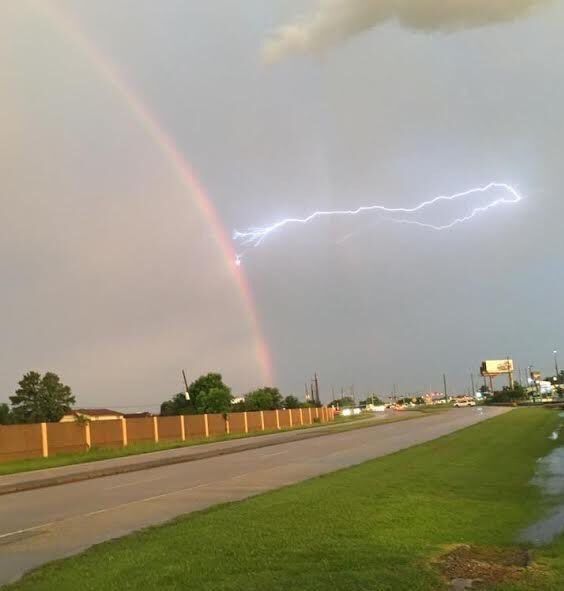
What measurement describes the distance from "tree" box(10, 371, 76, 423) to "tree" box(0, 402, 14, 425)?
3.25 m

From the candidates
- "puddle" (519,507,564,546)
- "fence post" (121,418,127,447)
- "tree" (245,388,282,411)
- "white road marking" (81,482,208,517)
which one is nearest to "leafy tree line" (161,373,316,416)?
"tree" (245,388,282,411)

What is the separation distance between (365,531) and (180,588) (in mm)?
3302

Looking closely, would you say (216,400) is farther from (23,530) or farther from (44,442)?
(23,530)

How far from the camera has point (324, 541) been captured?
29.3 feet

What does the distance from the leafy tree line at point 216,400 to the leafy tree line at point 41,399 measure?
44.9 feet

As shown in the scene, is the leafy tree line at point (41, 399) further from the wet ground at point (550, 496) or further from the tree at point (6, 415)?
the wet ground at point (550, 496)

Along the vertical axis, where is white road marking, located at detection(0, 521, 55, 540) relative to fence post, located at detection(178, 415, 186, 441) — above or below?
above

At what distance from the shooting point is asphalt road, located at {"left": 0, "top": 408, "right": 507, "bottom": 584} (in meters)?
10.7

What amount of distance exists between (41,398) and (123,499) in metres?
80.3

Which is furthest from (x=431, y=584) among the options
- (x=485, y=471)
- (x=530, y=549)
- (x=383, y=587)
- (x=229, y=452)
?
(x=229, y=452)

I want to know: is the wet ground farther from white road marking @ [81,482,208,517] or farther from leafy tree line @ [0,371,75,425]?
leafy tree line @ [0,371,75,425]

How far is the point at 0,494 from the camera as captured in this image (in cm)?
2044

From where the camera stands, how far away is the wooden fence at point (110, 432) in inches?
1368

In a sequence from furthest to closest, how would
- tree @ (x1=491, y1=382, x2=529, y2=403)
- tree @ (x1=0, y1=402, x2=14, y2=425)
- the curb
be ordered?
1. tree @ (x1=491, y1=382, x2=529, y2=403)
2. tree @ (x1=0, y1=402, x2=14, y2=425)
3. the curb
